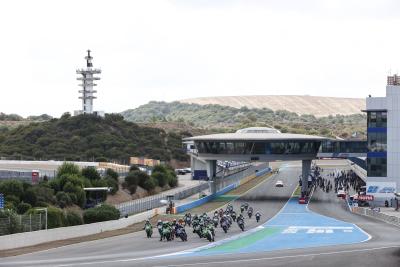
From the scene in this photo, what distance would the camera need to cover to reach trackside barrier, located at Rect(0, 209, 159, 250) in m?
46.5

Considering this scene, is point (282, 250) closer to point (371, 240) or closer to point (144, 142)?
point (371, 240)

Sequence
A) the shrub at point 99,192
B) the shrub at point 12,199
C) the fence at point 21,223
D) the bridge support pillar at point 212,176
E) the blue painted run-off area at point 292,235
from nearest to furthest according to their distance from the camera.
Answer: the blue painted run-off area at point 292,235, the fence at point 21,223, the shrub at point 12,199, the shrub at point 99,192, the bridge support pillar at point 212,176

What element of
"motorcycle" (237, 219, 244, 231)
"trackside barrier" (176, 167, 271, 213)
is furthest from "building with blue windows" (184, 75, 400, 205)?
"motorcycle" (237, 219, 244, 231)

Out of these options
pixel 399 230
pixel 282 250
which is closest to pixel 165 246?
pixel 282 250

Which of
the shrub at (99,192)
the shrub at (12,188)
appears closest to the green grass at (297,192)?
the shrub at (99,192)

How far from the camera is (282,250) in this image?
44.9 meters

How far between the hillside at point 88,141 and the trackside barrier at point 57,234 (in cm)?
8850

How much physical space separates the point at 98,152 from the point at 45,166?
39.1 meters

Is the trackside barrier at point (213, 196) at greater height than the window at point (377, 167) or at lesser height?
lesser

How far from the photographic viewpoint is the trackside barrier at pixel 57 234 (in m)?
46.5

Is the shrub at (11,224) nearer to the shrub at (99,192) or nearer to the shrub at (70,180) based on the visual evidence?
the shrub at (70,180)

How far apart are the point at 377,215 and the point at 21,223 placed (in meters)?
41.0

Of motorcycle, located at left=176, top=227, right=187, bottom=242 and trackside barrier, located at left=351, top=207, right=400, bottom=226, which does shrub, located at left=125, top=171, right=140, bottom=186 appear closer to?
trackside barrier, located at left=351, top=207, right=400, bottom=226

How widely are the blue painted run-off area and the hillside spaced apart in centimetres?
8309
